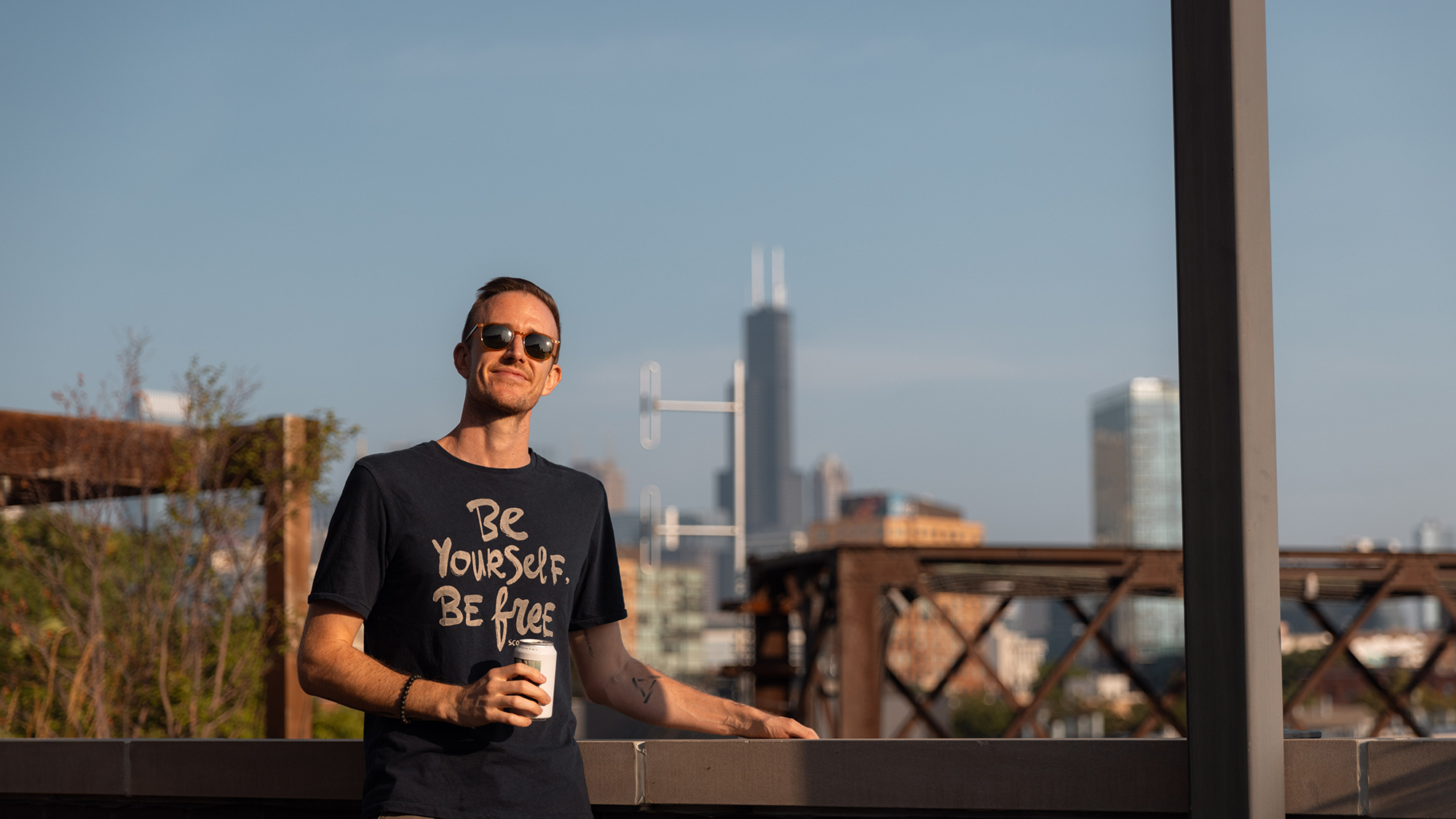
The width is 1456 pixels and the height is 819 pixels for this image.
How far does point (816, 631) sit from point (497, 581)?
12651 millimetres

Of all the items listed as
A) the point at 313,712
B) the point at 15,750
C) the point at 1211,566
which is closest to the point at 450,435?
the point at 1211,566

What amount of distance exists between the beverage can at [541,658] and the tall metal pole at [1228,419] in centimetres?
152

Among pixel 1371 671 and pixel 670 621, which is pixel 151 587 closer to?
pixel 1371 671

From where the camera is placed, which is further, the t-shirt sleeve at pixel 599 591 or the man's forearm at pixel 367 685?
the t-shirt sleeve at pixel 599 591

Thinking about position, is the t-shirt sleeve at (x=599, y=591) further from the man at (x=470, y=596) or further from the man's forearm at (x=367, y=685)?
the man's forearm at (x=367, y=685)

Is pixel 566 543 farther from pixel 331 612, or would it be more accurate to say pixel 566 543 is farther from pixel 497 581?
pixel 331 612

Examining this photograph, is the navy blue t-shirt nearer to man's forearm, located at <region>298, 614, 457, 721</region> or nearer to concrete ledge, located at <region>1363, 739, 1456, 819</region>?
man's forearm, located at <region>298, 614, 457, 721</region>

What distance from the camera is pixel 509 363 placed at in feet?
10.2

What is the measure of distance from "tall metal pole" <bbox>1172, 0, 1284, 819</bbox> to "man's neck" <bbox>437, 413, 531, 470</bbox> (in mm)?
1604

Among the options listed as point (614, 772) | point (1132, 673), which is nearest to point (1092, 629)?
point (1132, 673)

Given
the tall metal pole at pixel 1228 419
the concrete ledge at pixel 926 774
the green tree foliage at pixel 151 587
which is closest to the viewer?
the tall metal pole at pixel 1228 419

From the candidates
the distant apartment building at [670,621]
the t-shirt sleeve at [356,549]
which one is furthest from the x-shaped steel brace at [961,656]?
the distant apartment building at [670,621]

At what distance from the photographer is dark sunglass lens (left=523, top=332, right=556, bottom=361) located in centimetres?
313

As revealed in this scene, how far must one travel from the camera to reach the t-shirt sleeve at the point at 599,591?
3.29m
